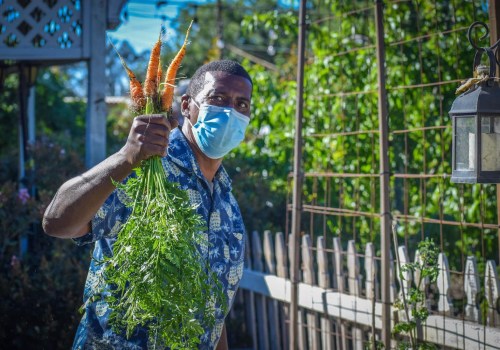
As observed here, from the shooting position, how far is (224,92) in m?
3.30

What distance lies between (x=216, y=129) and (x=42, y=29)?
14.0 feet

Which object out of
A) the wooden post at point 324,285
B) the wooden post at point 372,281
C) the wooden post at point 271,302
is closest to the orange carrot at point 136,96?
the wooden post at point 372,281

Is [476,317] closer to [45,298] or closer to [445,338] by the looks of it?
[445,338]

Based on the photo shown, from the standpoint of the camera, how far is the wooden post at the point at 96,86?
6820mm

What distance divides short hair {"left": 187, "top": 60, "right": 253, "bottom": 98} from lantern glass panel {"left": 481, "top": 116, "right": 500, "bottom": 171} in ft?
3.78

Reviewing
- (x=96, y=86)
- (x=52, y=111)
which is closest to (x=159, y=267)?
(x=96, y=86)

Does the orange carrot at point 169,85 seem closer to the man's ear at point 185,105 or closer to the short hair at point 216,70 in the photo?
the short hair at point 216,70

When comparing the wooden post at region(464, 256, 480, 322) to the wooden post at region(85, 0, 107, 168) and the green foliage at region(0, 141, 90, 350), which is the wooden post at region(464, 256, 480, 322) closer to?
the green foliage at region(0, 141, 90, 350)

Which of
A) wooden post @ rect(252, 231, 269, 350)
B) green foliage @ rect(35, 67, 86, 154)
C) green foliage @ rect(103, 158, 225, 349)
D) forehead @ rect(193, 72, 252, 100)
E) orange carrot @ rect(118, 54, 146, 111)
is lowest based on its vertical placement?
wooden post @ rect(252, 231, 269, 350)

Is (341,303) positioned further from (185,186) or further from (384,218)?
(185,186)

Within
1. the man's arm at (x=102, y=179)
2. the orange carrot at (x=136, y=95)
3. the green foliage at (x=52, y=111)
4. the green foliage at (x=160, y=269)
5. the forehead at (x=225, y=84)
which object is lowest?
the green foliage at (x=160, y=269)

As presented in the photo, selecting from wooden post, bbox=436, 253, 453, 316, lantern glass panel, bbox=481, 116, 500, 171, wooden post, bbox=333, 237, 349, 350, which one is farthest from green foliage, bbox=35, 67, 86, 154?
lantern glass panel, bbox=481, 116, 500, 171

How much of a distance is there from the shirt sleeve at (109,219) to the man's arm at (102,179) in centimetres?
14

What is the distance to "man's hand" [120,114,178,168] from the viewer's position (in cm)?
239
